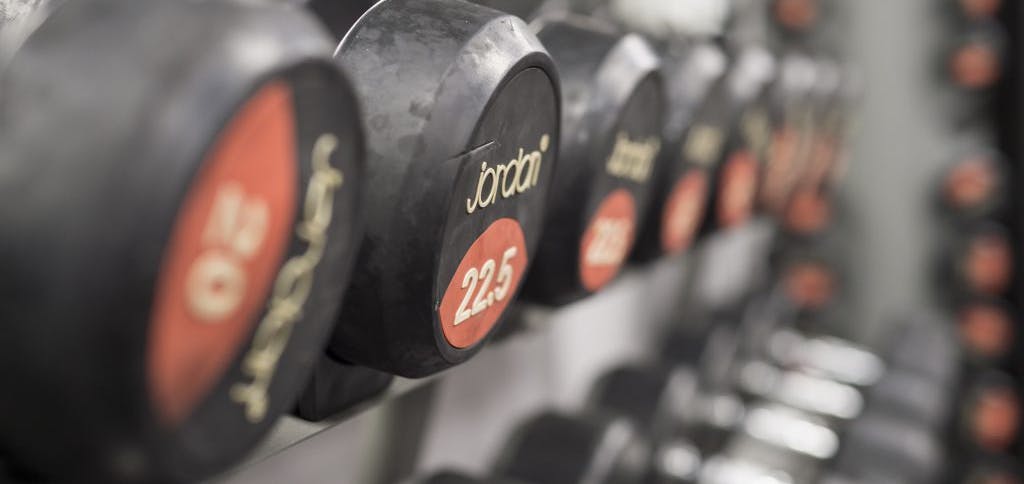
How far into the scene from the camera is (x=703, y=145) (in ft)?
2.98

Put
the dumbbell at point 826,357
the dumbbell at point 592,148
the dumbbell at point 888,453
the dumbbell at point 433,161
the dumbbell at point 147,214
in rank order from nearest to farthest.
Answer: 1. the dumbbell at point 147,214
2. the dumbbell at point 433,161
3. the dumbbell at point 592,148
4. the dumbbell at point 888,453
5. the dumbbell at point 826,357

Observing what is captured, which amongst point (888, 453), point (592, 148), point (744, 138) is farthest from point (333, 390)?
point (888, 453)

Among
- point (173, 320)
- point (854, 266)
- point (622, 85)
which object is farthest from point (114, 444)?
point (854, 266)

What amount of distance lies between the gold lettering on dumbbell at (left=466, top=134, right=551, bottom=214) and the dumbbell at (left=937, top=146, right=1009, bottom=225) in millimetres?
1760

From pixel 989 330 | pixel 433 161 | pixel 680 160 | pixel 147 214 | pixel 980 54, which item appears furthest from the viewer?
pixel 989 330

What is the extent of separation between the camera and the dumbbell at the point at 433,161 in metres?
0.41

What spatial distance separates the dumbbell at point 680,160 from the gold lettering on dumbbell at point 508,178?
33 cm

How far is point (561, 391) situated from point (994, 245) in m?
1.27

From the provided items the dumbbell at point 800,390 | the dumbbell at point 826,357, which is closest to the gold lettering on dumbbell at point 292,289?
the dumbbell at point 800,390

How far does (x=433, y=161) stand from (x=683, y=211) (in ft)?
1.76

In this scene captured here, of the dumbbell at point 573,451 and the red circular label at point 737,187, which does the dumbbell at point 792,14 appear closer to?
the red circular label at point 737,187

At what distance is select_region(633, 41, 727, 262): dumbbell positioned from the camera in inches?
33.1

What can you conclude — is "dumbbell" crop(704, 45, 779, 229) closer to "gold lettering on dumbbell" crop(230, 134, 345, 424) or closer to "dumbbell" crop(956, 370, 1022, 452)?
"gold lettering on dumbbell" crop(230, 134, 345, 424)

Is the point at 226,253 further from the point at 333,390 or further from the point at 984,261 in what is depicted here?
the point at 984,261
